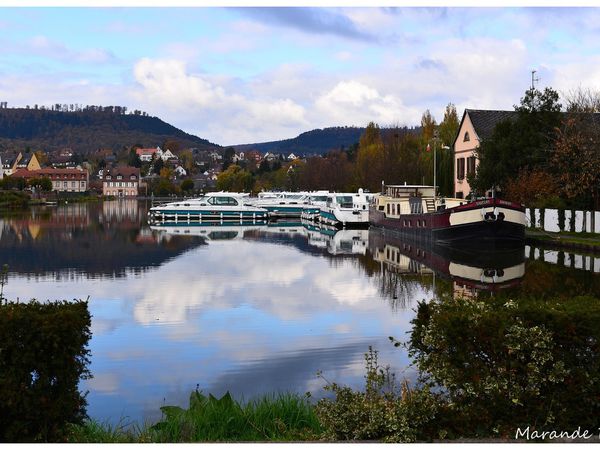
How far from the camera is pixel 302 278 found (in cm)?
2564

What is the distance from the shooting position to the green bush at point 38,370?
6309 millimetres

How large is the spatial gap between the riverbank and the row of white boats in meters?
20.5

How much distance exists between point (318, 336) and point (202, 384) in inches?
166

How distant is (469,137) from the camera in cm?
6062

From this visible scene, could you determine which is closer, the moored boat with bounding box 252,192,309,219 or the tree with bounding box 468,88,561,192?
the tree with bounding box 468,88,561,192

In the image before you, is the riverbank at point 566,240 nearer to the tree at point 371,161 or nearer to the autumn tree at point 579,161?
the autumn tree at point 579,161

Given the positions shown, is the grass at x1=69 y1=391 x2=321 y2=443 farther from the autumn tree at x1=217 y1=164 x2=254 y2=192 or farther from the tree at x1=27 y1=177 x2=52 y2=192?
the tree at x1=27 y1=177 x2=52 y2=192

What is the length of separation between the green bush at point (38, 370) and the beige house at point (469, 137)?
174ft

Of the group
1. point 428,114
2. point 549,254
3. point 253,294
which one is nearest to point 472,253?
point 549,254

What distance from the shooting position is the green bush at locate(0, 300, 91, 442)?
631 centimetres

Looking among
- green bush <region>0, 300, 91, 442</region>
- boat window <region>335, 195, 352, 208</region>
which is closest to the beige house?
boat window <region>335, 195, 352, 208</region>

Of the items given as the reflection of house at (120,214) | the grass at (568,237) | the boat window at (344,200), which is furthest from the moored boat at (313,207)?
the grass at (568,237)

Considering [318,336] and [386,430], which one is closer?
[386,430]
